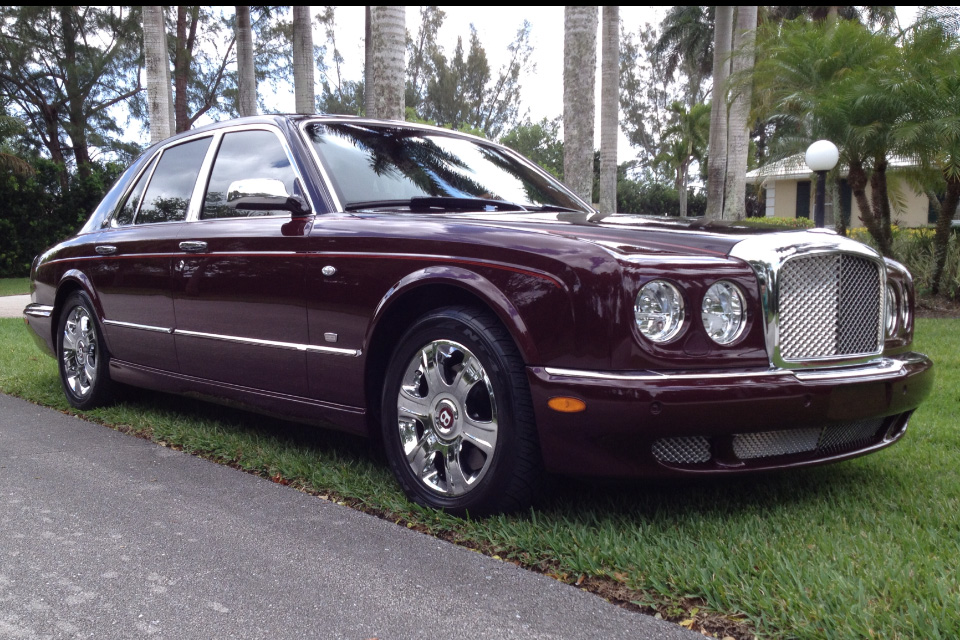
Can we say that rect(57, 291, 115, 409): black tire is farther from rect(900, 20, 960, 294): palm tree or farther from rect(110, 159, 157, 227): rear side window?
rect(900, 20, 960, 294): palm tree

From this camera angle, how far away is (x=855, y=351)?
11.1ft

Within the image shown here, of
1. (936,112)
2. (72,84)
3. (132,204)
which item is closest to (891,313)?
(132,204)

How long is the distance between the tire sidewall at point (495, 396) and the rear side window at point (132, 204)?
2.78 metres

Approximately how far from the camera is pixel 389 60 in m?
9.05

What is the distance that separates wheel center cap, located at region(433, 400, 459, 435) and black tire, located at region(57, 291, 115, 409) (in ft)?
9.85

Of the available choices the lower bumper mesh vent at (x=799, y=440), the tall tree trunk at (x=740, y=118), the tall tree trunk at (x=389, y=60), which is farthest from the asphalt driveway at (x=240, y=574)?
the tall tree trunk at (x=740, y=118)

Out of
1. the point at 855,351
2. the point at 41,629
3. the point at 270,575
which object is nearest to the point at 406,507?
the point at 270,575

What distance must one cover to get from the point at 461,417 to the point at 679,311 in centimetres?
93

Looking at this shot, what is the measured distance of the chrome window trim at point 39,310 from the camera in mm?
6031

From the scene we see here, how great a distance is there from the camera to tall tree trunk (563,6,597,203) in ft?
34.0

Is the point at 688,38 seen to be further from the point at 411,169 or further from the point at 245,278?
the point at 245,278

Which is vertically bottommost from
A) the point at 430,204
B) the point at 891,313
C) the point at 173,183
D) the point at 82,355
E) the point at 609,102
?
the point at 82,355

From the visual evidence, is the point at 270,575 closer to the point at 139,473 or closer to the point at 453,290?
the point at 453,290

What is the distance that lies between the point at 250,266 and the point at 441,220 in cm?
114
